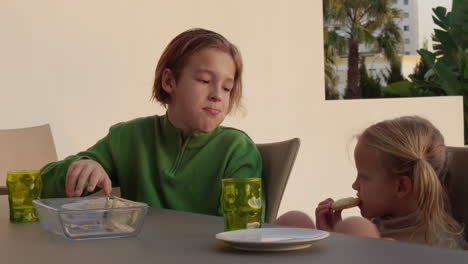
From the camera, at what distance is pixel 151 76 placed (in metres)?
4.68

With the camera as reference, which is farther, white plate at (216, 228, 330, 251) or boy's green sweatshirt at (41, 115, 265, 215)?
boy's green sweatshirt at (41, 115, 265, 215)

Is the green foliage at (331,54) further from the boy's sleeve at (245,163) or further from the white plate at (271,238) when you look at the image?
the white plate at (271,238)

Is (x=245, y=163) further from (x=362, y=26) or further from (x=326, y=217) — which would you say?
(x=362, y=26)

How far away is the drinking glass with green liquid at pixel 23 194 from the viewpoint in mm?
1353

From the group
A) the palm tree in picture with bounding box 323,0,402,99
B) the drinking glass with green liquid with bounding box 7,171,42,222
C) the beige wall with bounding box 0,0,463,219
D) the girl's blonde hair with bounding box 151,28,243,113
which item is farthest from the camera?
the palm tree in picture with bounding box 323,0,402,99

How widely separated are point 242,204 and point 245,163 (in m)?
0.62

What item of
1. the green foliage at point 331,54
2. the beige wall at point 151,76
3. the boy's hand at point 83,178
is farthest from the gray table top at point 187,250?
the green foliage at point 331,54

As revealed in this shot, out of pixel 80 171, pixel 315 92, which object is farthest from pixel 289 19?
pixel 80 171

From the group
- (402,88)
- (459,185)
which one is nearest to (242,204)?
(459,185)

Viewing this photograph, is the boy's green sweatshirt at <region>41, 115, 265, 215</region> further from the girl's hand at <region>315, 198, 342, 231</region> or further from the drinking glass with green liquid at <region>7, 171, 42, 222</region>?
the drinking glass with green liquid at <region>7, 171, 42, 222</region>

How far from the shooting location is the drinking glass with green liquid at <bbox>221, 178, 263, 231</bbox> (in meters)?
1.09

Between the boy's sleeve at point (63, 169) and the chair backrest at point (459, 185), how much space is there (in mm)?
815

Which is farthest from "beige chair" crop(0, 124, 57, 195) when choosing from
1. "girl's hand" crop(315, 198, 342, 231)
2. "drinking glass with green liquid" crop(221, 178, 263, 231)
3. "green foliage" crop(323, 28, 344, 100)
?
"green foliage" crop(323, 28, 344, 100)

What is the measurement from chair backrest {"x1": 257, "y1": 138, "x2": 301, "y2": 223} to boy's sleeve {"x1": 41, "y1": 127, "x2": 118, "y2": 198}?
397mm
